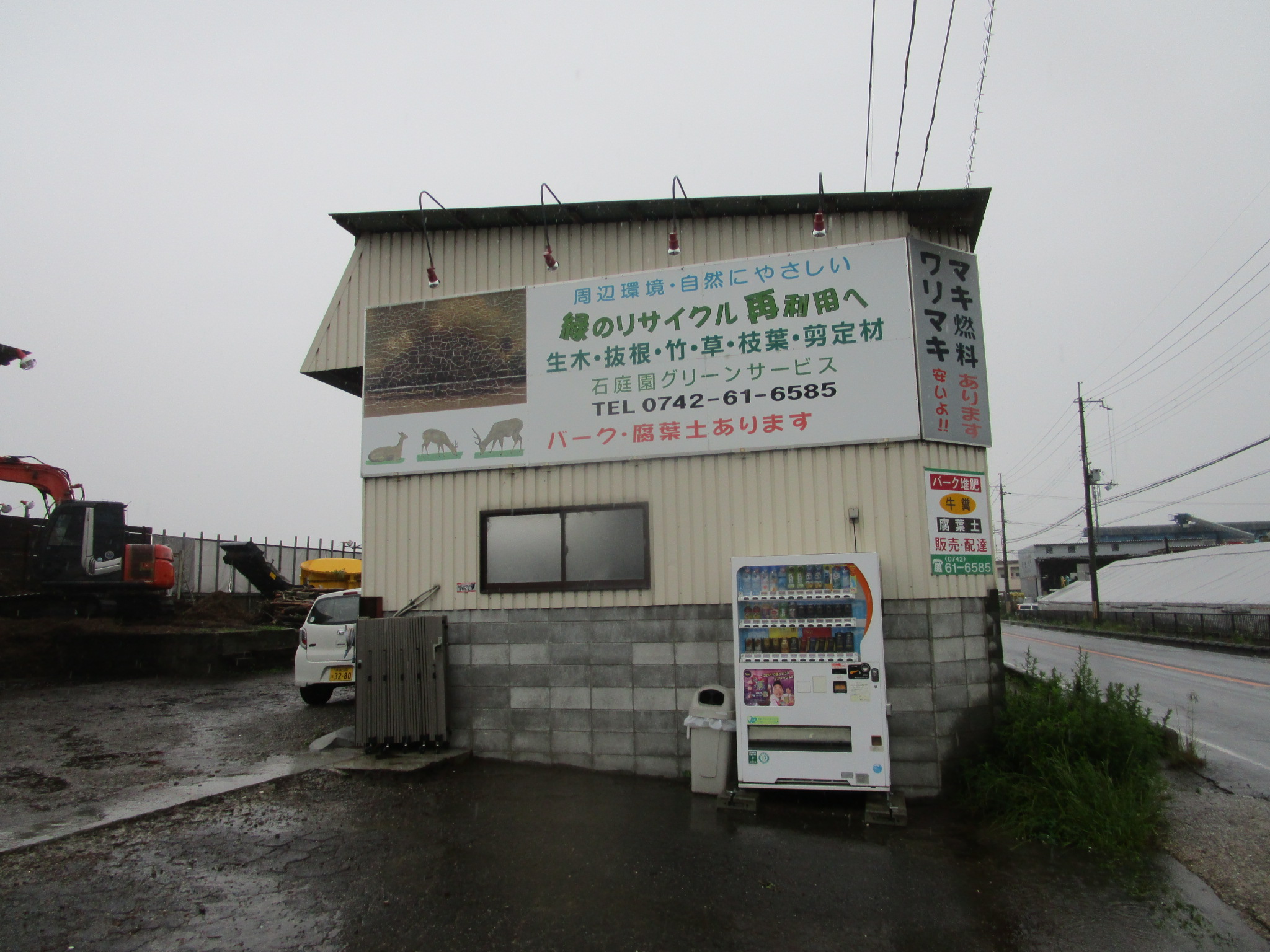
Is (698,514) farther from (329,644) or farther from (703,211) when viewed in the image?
(329,644)

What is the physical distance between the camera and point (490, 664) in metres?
8.33

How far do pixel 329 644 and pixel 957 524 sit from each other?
8.95 m

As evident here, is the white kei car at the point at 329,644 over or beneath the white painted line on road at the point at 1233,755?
over

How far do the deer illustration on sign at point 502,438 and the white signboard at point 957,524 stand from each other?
439 cm

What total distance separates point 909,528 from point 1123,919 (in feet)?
11.7

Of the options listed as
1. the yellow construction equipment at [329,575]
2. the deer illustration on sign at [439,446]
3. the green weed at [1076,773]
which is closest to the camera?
the green weed at [1076,773]

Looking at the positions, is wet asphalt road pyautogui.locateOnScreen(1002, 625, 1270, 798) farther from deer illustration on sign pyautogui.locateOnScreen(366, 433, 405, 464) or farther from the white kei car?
the white kei car

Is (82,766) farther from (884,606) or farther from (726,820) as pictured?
(884,606)

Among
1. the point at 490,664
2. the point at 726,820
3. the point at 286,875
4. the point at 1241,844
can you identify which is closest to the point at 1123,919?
the point at 1241,844

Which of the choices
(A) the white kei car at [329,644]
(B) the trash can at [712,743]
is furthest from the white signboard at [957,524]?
(A) the white kei car at [329,644]

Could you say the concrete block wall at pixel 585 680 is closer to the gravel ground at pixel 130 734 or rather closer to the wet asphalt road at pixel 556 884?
the wet asphalt road at pixel 556 884

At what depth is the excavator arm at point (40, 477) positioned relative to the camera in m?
17.6

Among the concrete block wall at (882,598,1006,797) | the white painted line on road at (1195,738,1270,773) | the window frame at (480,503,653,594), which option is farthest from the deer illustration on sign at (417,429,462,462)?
the white painted line on road at (1195,738,1270,773)

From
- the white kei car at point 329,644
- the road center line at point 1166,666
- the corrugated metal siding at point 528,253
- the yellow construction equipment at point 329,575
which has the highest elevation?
the corrugated metal siding at point 528,253
